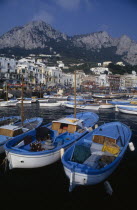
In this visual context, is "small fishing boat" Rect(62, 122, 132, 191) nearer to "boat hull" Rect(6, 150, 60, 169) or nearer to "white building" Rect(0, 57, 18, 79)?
"boat hull" Rect(6, 150, 60, 169)

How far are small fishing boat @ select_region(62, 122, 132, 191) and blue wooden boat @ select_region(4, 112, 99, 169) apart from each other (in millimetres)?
1494

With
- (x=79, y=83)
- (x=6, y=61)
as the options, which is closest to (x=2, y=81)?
(x=6, y=61)

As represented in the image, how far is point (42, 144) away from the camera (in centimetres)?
1783

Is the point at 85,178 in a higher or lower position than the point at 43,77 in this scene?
lower

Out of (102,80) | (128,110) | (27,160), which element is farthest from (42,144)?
(102,80)

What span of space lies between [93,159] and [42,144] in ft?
18.4

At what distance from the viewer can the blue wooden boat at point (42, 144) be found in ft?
47.7

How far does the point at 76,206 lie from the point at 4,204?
15.5 feet

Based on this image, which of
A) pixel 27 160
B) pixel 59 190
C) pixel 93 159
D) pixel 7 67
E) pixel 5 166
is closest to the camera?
pixel 59 190

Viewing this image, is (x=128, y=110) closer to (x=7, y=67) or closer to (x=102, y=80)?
(x=7, y=67)

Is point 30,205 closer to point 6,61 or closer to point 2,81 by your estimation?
point 2,81

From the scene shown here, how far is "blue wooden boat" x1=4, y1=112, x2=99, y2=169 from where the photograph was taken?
1453 centimetres

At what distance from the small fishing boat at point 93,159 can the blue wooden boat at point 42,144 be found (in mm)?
1494

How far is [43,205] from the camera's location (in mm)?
11531
